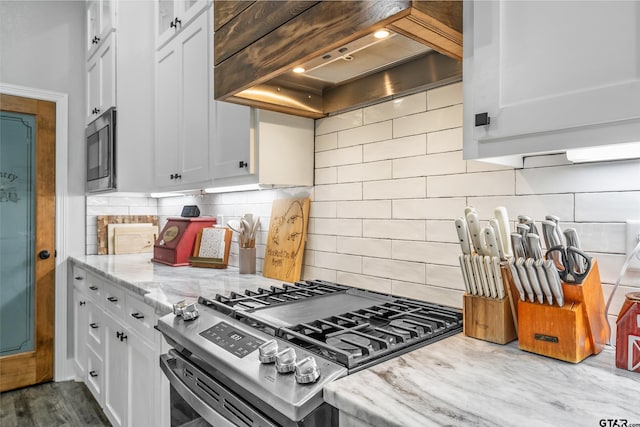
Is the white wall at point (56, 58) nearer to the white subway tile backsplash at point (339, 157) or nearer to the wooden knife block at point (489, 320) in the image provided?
the white subway tile backsplash at point (339, 157)

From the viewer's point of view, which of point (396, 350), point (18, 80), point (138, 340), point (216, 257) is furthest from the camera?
point (18, 80)

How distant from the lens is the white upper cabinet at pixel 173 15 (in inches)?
83.8

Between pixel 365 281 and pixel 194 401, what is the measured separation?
0.82m

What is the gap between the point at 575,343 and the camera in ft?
2.92

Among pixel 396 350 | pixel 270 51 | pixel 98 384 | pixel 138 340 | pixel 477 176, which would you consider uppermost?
pixel 270 51

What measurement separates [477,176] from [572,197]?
29 cm

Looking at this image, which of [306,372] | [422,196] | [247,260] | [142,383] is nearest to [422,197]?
[422,196]

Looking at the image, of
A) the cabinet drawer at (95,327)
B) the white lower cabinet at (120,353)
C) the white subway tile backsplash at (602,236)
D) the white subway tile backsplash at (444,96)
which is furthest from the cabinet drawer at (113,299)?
the white subway tile backsplash at (602,236)

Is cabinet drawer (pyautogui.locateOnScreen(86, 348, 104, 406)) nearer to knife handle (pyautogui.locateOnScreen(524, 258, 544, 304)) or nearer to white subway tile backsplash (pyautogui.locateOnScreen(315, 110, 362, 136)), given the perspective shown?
white subway tile backsplash (pyautogui.locateOnScreen(315, 110, 362, 136))

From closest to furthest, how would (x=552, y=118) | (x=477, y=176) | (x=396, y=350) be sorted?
(x=552, y=118) → (x=396, y=350) → (x=477, y=176)

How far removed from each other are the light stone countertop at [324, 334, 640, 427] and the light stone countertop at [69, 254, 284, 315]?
977 mm

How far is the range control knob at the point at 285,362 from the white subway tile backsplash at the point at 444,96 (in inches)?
39.4

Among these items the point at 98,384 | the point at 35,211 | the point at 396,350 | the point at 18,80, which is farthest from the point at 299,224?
the point at 18,80

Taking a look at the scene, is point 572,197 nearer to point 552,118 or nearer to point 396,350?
point 552,118
